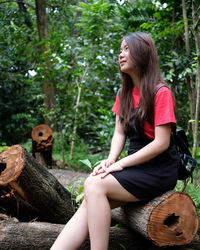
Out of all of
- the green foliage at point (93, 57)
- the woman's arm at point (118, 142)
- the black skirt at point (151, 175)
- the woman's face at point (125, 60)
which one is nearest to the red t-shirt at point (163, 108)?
the black skirt at point (151, 175)

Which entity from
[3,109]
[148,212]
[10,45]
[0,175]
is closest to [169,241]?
[148,212]

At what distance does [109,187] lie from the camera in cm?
209

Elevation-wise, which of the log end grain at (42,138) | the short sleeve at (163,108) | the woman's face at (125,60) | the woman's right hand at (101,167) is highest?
the woman's face at (125,60)

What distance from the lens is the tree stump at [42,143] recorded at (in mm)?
6012

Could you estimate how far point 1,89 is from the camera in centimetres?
1005

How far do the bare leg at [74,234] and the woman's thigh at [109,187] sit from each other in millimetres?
213

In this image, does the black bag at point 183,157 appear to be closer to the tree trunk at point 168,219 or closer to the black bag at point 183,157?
the black bag at point 183,157

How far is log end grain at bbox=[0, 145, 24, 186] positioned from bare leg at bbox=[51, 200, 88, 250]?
58cm

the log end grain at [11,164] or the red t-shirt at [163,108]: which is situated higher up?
the red t-shirt at [163,108]

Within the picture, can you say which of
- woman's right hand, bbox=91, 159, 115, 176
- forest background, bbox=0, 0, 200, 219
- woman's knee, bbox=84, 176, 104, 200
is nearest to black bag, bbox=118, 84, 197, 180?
woman's right hand, bbox=91, 159, 115, 176

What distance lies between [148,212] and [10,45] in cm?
770

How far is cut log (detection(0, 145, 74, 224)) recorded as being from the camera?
2330mm

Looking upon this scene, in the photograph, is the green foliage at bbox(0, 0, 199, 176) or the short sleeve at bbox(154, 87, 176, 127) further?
the green foliage at bbox(0, 0, 199, 176)

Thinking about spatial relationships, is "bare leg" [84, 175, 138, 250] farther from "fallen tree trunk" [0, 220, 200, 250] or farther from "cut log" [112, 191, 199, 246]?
"fallen tree trunk" [0, 220, 200, 250]
